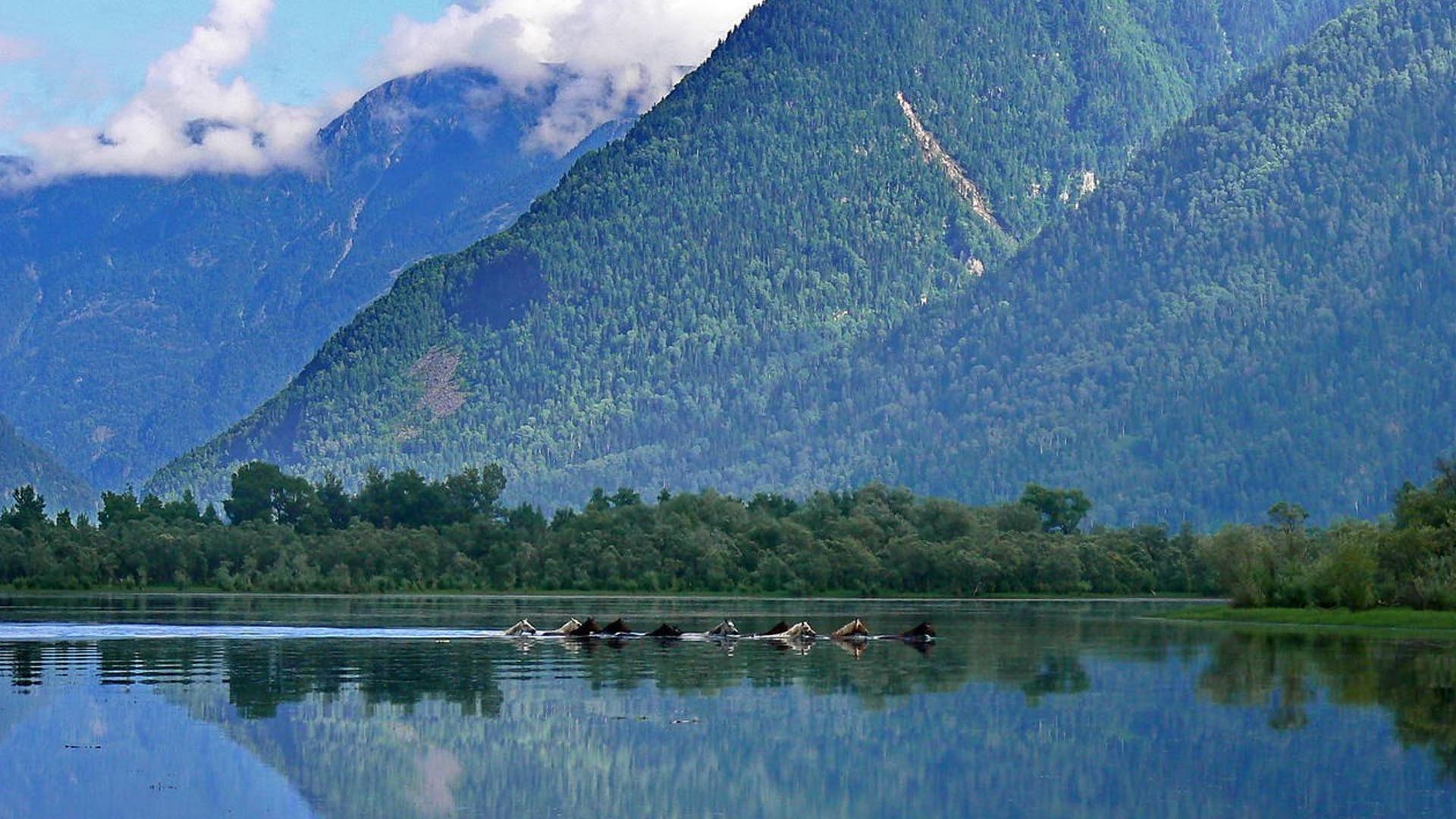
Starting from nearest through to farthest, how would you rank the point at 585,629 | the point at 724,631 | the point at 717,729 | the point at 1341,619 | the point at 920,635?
1. the point at 717,729
2. the point at 920,635
3. the point at 724,631
4. the point at 585,629
5. the point at 1341,619

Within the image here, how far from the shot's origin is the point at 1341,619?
142 metres

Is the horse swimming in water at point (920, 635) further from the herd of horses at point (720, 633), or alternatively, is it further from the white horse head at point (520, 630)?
the white horse head at point (520, 630)

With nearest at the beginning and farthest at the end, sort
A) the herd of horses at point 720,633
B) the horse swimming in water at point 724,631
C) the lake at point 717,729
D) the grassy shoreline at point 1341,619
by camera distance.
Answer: the lake at point 717,729 → the herd of horses at point 720,633 → the horse swimming in water at point 724,631 → the grassy shoreline at point 1341,619

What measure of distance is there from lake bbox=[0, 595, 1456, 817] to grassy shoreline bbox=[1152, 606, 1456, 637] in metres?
15.1

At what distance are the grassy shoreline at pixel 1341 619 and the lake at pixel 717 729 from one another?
15.1m

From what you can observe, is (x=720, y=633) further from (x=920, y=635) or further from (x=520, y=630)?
(x=920, y=635)

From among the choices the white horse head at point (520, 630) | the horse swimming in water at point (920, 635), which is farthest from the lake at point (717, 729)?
the white horse head at point (520, 630)

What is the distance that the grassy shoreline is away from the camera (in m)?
130

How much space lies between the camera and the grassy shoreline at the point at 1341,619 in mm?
130375

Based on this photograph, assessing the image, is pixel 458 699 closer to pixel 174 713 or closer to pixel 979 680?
pixel 174 713

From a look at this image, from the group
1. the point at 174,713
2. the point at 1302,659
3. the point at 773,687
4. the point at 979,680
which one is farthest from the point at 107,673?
the point at 1302,659

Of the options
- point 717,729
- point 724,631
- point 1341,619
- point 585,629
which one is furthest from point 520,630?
point 717,729

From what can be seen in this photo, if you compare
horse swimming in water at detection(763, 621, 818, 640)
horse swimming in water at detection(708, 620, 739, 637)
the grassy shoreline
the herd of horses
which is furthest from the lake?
the grassy shoreline

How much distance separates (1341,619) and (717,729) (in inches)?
3197
